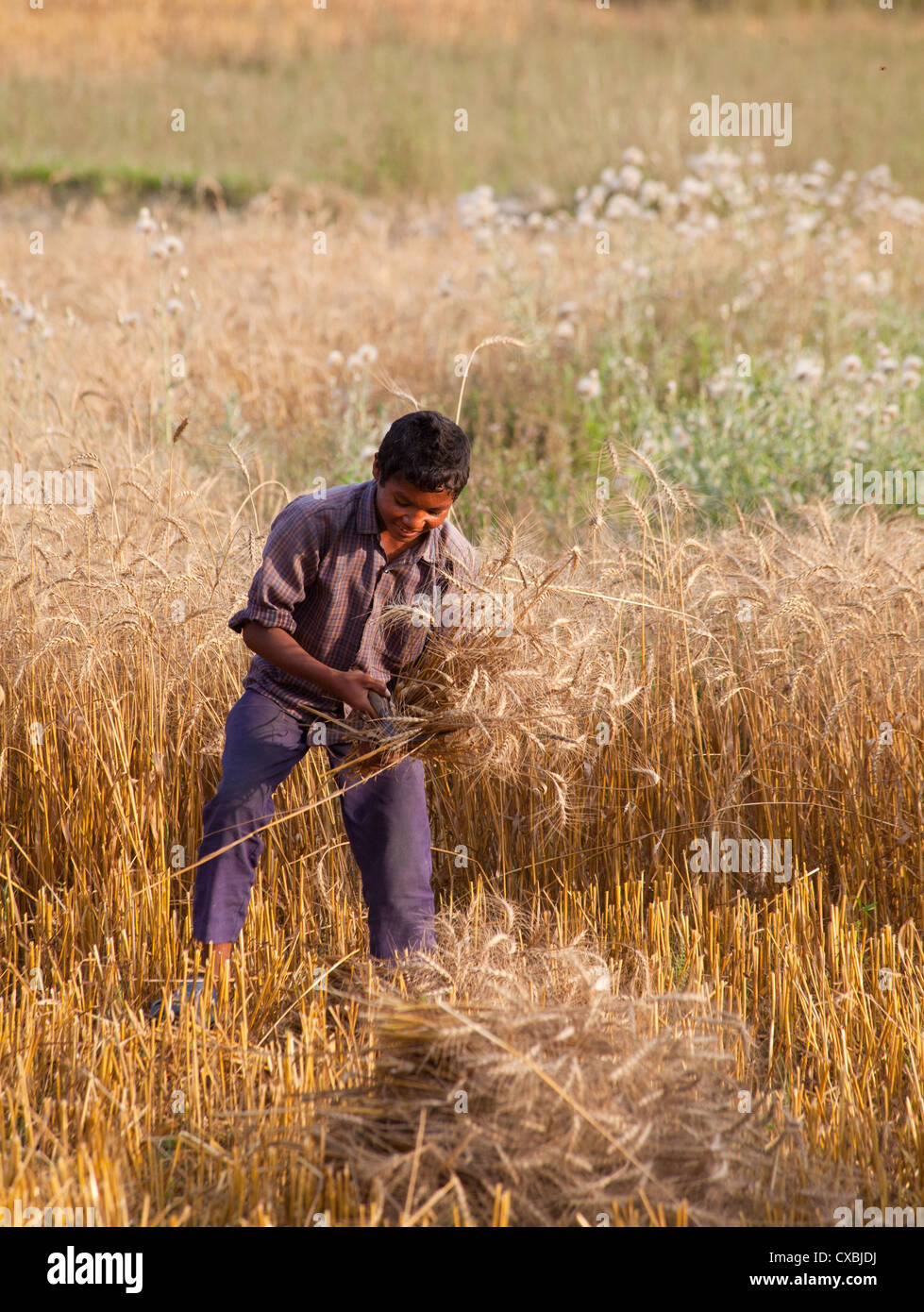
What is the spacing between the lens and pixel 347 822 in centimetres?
292

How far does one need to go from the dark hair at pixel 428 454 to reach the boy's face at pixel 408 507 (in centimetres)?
2

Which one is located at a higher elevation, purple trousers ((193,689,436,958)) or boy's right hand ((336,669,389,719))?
boy's right hand ((336,669,389,719))

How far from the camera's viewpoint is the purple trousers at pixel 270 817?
284cm

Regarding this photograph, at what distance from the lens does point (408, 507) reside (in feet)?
8.86

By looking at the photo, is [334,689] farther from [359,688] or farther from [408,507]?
[408,507]

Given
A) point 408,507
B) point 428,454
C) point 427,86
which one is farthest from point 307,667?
point 427,86

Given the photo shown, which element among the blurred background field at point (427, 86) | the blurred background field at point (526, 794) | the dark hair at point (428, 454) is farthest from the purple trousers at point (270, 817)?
the blurred background field at point (427, 86)

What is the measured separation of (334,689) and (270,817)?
390 mm

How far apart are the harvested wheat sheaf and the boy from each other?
0.56 meters

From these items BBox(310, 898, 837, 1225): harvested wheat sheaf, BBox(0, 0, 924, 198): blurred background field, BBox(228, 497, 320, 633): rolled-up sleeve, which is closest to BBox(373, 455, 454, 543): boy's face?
BBox(228, 497, 320, 633): rolled-up sleeve

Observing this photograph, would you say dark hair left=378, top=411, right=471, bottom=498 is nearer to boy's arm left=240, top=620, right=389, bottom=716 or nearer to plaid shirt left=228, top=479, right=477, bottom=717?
plaid shirt left=228, top=479, right=477, bottom=717

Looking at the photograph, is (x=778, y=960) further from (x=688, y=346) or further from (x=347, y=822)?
(x=688, y=346)

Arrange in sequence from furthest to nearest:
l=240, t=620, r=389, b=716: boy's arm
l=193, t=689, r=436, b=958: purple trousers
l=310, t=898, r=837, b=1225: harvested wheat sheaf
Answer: l=193, t=689, r=436, b=958: purple trousers, l=240, t=620, r=389, b=716: boy's arm, l=310, t=898, r=837, b=1225: harvested wheat sheaf

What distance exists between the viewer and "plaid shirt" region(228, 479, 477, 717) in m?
2.79
